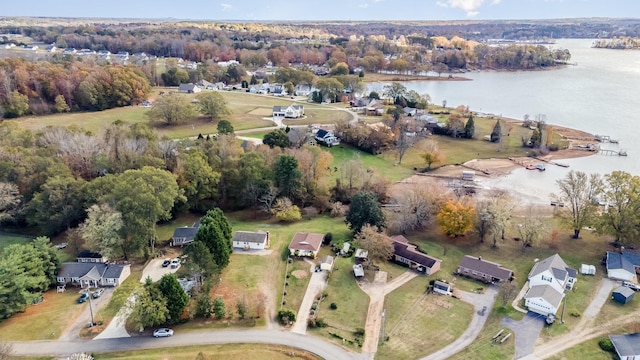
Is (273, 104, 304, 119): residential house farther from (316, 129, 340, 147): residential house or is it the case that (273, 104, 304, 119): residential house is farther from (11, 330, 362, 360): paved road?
(11, 330, 362, 360): paved road

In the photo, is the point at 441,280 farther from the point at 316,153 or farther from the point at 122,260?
the point at 122,260

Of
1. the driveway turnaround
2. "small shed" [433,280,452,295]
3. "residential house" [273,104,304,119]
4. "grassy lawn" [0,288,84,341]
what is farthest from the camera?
"residential house" [273,104,304,119]

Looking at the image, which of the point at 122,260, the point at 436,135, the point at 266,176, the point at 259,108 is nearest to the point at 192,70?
the point at 259,108

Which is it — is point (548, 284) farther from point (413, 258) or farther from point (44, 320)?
point (44, 320)

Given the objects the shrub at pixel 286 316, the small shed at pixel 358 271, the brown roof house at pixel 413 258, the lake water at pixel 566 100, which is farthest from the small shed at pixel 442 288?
the lake water at pixel 566 100

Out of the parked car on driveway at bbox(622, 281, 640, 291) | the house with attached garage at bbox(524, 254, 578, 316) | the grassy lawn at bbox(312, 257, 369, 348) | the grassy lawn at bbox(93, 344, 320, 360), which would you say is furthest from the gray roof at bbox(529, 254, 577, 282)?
the grassy lawn at bbox(93, 344, 320, 360)

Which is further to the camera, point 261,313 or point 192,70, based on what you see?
point 192,70
